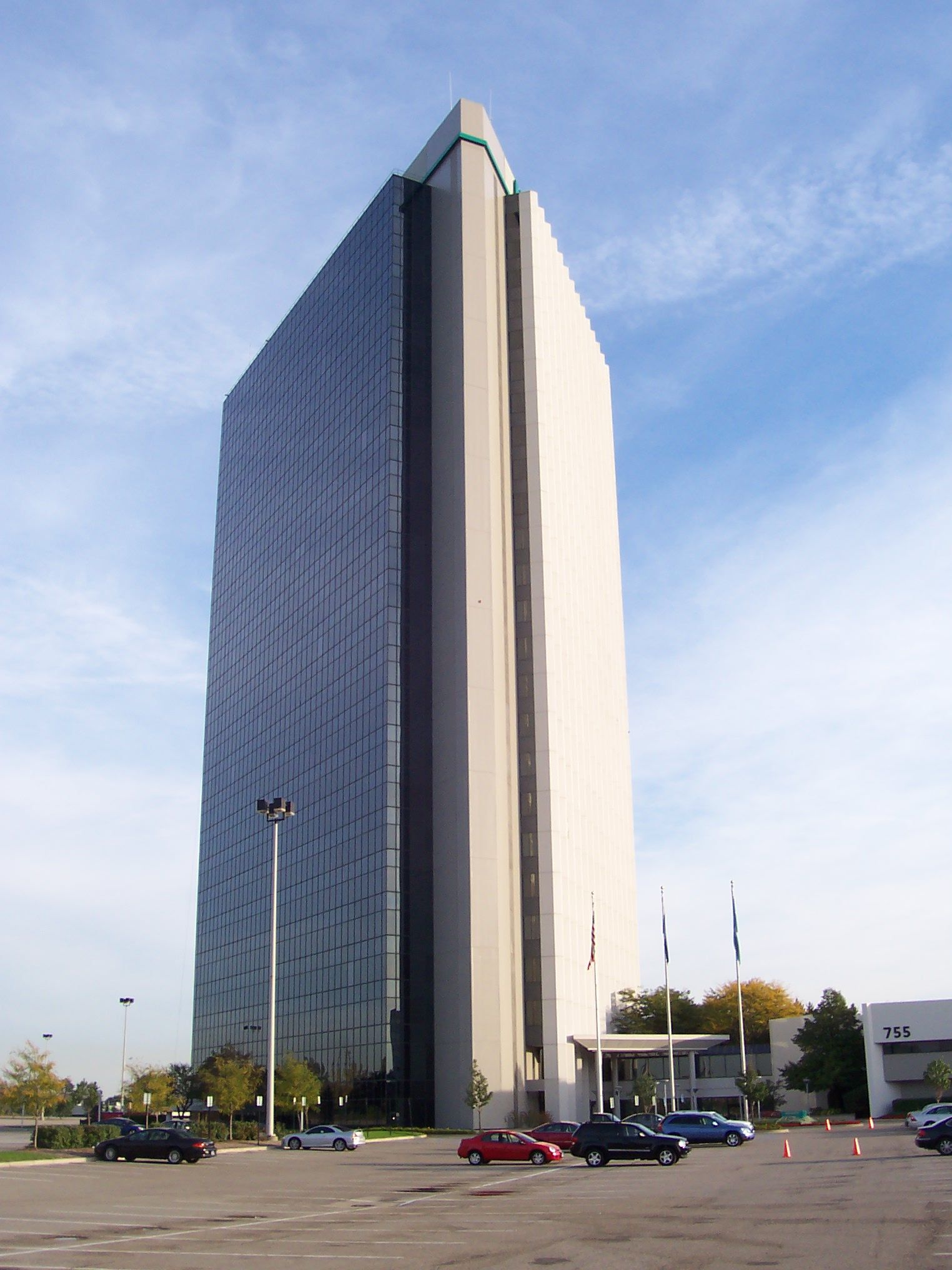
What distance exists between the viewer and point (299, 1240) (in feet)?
78.5

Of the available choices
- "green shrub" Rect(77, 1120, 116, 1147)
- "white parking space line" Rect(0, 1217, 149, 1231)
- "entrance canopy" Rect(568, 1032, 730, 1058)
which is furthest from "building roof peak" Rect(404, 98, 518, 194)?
"white parking space line" Rect(0, 1217, 149, 1231)

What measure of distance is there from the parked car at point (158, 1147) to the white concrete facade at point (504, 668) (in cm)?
3561

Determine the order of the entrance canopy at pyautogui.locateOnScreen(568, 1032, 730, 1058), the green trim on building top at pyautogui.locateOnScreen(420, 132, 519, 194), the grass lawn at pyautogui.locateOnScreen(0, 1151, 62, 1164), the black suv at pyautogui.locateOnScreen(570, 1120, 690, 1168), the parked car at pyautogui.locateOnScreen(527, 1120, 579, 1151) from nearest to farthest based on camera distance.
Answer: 1. the black suv at pyautogui.locateOnScreen(570, 1120, 690, 1168)
2. the grass lawn at pyautogui.locateOnScreen(0, 1151, 62, 1164)
3. the parked car at pyautogui.locateOnScreen(527, 1120, 579, 1151)
4. the entrance canopy at pyautogui.locateOnScreen(568, 1032, 730, 1058)
5. the green trim on building top at pyautogui.locateOnScreen(420, 132, 519, 194)

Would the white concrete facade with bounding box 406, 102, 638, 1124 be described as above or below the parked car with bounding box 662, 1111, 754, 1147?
above

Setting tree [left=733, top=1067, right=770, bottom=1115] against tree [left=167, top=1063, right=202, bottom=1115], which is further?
tree [left=167, top=1063, right=202, bottom=1115]

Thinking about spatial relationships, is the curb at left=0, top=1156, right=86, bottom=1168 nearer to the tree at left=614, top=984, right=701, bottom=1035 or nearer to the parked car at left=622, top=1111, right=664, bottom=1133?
the parked car at left=622, top=1111, right=664, bottom=1133

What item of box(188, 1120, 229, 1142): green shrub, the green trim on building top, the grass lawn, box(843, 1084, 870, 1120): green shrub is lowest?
box(843, 1084, 870, 1120): green shrub

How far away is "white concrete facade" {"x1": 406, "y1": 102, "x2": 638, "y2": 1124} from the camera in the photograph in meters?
87.8

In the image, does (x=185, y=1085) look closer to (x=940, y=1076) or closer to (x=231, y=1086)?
(x=231, y=1086)

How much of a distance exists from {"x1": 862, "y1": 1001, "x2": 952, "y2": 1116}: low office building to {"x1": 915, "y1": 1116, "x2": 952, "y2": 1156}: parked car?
50.4 m

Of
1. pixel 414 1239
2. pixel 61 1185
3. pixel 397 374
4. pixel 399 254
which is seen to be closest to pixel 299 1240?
pixel 414 1239

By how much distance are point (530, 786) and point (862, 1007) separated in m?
31.8

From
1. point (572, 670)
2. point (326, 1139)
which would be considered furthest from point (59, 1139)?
point (572, 670)

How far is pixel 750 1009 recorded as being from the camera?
129000 millimetres
